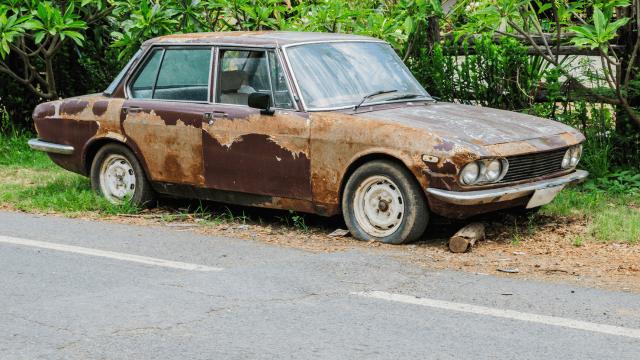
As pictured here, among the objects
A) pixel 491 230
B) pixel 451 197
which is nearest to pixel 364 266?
pixel 451 197

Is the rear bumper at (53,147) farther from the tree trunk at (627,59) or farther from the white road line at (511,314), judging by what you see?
the tree trunk at (627,59)

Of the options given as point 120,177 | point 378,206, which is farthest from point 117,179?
point 378,206

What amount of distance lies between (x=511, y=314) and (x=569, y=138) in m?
2.60

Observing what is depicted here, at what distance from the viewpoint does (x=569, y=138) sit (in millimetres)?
6566

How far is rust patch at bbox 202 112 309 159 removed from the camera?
6.54m

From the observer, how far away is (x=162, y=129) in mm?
7387

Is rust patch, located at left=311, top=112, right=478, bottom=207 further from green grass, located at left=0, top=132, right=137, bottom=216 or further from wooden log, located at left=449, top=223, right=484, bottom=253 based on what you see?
green grass, located at left=0, top=132, right=137, bottom=216

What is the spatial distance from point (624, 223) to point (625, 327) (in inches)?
113

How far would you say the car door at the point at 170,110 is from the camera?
723cm

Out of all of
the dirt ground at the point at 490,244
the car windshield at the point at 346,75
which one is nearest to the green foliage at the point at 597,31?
the car windshield at the point at 346,75

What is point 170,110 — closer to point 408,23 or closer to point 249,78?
point 249,78

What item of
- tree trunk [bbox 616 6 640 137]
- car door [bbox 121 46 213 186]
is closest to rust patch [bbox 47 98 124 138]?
car door [bbox 121 46 213 186]

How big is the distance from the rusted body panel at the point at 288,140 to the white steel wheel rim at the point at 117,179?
25cm

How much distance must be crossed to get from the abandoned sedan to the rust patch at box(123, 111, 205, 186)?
0.01 m
